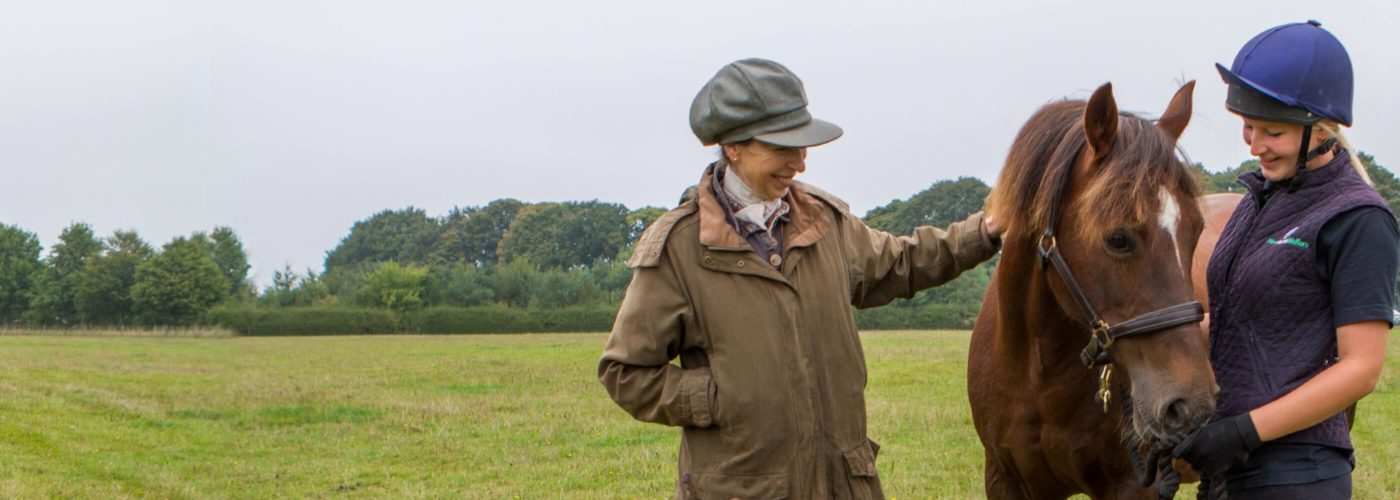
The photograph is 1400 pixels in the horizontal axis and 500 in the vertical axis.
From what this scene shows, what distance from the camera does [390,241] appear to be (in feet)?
118

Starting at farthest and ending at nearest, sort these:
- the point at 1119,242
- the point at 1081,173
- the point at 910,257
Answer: the point at 910,257 < the point at 1081,173 < the point at 1119,242

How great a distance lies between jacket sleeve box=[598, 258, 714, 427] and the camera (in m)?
2.66

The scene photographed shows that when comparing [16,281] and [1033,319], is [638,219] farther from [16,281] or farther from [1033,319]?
[1033,319]

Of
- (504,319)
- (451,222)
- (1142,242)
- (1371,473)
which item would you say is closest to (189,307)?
(1371,473)

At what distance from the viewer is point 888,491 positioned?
717cm

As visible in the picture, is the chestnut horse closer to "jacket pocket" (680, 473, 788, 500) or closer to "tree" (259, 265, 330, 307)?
"jacket pocket" (680, 473, 788, 500)

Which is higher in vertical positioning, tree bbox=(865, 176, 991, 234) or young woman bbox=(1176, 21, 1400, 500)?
tree bbox=(865, 176, 991, 234)

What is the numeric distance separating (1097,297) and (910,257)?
651 mm

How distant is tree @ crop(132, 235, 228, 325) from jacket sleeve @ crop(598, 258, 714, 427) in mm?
15281

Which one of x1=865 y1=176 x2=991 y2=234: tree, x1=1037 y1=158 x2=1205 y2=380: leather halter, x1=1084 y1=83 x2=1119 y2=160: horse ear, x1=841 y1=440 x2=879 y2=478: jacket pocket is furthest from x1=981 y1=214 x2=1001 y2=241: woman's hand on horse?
x1=865 y1=176 x2=991 y2=234: tree

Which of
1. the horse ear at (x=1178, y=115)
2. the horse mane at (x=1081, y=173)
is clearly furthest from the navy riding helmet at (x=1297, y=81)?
the horse ear at (x=1178, y=115)

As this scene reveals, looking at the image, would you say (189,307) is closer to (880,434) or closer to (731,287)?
(880,434)

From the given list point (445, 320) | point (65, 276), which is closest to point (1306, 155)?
point (65, 276)

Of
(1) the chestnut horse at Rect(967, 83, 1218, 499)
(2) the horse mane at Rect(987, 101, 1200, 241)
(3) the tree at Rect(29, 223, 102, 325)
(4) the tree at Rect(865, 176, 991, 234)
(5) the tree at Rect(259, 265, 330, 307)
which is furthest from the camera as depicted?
(4) the tree at Rect(865, 176, 991, 234)
